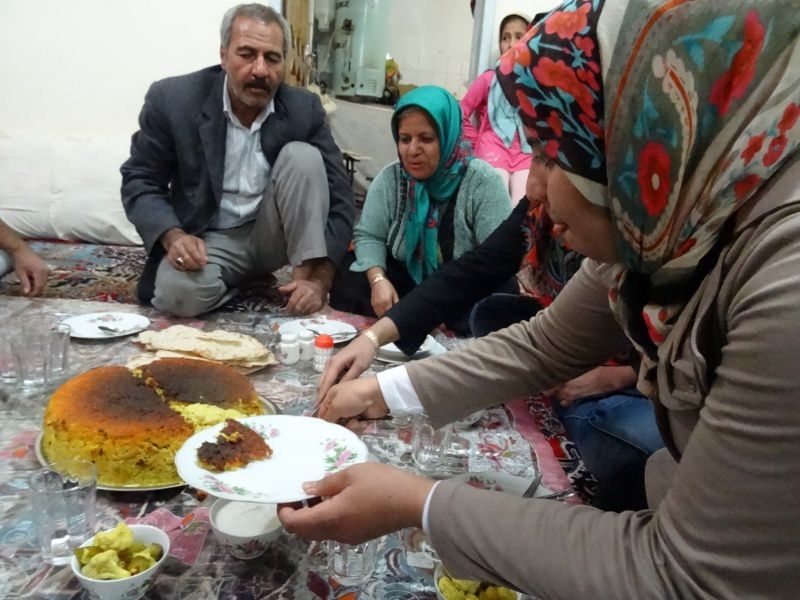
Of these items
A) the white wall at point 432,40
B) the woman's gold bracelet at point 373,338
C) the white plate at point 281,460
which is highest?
the white wall at point 432,40

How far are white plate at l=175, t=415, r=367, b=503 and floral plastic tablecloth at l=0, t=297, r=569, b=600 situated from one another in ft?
0.34

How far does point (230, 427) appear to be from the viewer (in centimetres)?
102

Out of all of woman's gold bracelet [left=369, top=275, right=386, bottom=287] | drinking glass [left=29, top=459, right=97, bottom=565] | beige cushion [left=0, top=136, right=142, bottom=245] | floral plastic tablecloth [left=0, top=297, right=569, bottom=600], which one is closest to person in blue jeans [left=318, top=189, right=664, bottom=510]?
floral plastic tablecloth [left=0, top=297, right=569, bottom=600]

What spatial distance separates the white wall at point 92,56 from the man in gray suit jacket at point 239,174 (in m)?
1.11

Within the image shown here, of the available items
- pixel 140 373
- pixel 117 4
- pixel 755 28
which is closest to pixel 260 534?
pixel 140 373

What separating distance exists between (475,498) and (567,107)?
1.56 ft

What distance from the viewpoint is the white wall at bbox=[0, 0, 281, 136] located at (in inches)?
128

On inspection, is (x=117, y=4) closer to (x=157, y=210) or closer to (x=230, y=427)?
(x=157, y=210)

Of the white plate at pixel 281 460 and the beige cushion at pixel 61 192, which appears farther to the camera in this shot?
the beige cushion at pixel 61 192

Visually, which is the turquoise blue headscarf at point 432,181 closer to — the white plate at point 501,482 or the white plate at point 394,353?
the white plate at point 394,353

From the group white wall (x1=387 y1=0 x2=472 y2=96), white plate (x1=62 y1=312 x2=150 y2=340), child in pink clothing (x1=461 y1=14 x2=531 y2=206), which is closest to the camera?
white plate (x1=62 y1=312 x2=150 y2=340)

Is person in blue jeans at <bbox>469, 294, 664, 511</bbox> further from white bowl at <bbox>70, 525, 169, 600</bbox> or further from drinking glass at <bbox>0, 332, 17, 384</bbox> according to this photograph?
drinking glass at <bbox>0, 332, 17, 384</bbox>

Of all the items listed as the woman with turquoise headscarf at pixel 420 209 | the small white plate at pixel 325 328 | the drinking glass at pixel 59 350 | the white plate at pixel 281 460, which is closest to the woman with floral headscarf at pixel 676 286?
the white plate at pixel 281 460

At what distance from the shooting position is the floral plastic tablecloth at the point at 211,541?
87 centimetres
